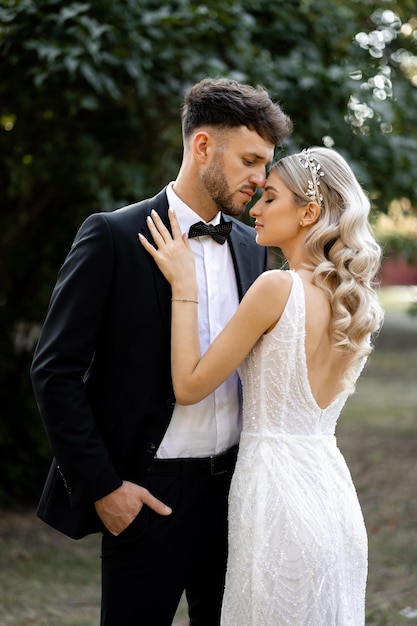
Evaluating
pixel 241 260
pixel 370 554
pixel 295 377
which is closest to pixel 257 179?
pixel 241 260

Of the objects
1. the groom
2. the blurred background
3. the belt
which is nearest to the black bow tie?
the groom

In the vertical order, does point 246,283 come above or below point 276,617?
above

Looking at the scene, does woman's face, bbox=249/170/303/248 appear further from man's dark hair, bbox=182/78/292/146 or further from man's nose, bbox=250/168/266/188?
man's dark hair, bbox=182/78/292/146

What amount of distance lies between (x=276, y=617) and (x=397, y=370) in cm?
1331

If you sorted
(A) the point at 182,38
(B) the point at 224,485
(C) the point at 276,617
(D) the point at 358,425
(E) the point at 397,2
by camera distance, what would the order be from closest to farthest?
(C) the point at 276,617
(B) the point at 224,485
(A) the point at 182,38
(E) the point at 397,2
(D) the point at 358,425

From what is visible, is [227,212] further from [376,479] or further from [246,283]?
[376,479]

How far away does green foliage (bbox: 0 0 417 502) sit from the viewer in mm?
4926

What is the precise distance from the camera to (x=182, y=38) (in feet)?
16.9

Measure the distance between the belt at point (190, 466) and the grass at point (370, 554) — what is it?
7.31ft

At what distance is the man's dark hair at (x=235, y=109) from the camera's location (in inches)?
108

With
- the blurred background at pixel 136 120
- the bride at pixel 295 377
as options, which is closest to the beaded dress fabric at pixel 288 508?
the bride at pixel 295 377

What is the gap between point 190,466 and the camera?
2723 millimetres

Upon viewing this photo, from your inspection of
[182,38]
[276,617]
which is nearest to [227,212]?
[276,617]

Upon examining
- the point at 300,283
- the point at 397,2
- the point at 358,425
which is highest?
the point at 300,283
